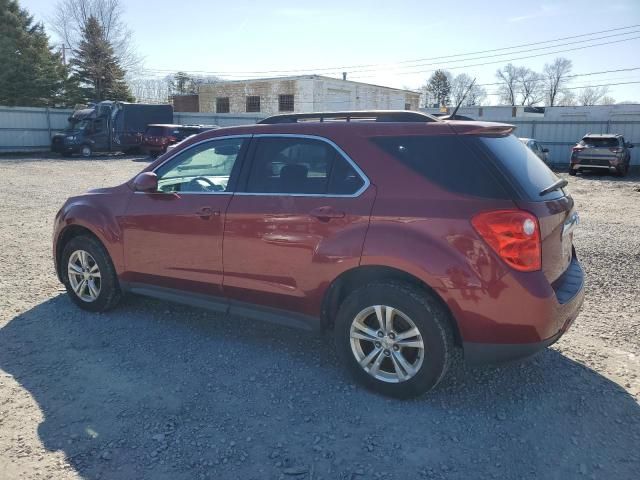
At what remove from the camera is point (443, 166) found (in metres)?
3.24

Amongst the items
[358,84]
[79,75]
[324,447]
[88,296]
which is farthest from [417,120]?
[79,75]

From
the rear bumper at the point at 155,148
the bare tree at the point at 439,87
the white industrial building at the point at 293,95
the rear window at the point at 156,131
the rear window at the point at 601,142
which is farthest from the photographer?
the bare tree at the point at 439,87

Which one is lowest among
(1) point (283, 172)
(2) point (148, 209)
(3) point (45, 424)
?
(3) point (45, 424)

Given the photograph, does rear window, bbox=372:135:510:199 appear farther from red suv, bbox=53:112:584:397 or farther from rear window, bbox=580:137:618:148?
rear window, bbox=580:137:618:148

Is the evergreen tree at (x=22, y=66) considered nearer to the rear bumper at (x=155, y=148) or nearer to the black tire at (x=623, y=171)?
the rear bumper at (x=155, y=148)

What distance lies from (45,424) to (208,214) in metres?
1.79

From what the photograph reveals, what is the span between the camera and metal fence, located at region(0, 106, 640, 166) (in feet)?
79.9

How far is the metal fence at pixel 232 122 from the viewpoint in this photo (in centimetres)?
2436

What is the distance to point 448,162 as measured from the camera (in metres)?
3.23

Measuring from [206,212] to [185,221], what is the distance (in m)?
0.25

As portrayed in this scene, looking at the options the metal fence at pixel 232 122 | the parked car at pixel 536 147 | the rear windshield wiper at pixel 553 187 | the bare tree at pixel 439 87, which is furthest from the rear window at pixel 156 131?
the bare tree at pixel 439 87

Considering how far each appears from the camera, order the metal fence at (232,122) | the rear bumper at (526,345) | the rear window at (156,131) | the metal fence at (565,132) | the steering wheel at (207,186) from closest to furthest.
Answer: the rear bumper at (526,345), the steering wheel at (207,186), the metal fence at (565,132), the metal fence at (232,122), the rear window at (156,131)

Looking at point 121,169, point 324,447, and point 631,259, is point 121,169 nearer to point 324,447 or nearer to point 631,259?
point 631,259

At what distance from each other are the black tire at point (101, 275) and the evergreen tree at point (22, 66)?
36.9 metres
